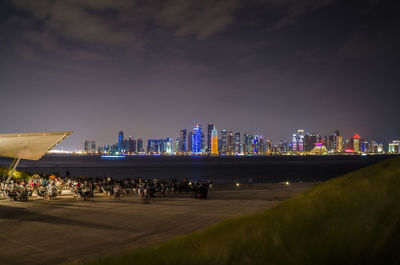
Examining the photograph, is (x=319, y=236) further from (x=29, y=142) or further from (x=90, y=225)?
(x=29, y=142)

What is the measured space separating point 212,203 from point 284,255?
948 centimetres

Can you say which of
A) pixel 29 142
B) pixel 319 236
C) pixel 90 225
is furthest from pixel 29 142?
pixel 319 236

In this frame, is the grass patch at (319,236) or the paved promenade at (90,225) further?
the paved promenade at (90,225)

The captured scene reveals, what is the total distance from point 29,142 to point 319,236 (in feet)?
50.0

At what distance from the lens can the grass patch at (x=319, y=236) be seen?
13.6ft

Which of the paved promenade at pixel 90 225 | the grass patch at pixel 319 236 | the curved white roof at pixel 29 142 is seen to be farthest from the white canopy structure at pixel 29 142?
the grass patch at pixel 319 236

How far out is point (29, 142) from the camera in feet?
51.1

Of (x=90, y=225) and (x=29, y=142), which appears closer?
(x=90, y=225)

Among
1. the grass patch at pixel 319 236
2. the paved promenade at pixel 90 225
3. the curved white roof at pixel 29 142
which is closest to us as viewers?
the grass patch at pixel 319 236

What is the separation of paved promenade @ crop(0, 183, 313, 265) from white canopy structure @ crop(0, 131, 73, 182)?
291 cm

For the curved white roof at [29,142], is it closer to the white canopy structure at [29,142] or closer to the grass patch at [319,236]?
the white canopy structure at [29,142]

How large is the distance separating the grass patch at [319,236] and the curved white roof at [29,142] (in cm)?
1102

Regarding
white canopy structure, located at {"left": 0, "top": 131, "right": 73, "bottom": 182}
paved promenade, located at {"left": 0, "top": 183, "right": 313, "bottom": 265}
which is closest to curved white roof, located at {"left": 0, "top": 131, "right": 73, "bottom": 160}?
white canopy structure, located at {"left": 0, "top": 131, "right": 73, "bottom": 182}

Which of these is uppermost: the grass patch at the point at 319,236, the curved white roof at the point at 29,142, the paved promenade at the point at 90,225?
the curved white roof at the point at 29,142
